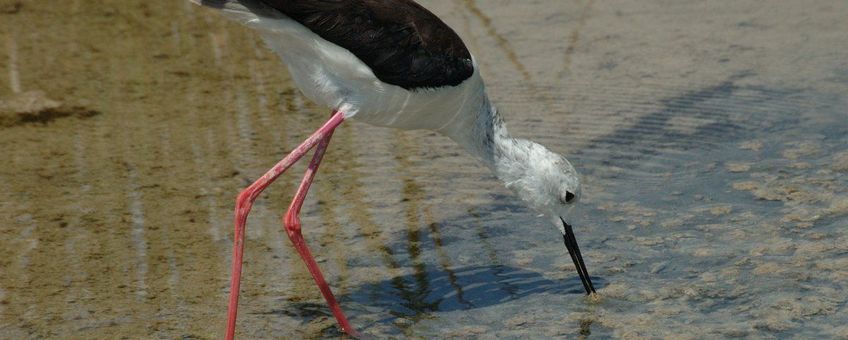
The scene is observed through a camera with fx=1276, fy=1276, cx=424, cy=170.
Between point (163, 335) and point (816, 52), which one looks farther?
point (816, 52)

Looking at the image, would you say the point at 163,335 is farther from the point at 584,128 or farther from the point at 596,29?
the point at 596,29

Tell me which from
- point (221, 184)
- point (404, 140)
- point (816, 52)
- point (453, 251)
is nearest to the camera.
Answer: point (453, 251)

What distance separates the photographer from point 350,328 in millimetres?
4348

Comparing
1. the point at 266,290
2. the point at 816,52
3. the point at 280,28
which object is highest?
the point at 280,28

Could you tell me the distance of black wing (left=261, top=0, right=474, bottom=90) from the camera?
423cm

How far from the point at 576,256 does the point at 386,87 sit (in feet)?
3.01

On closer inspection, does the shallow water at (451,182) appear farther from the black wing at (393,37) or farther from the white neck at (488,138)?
the black wing at (393,37)

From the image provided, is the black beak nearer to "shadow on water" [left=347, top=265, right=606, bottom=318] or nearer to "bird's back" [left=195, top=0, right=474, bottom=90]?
"shadow on water" [left=347, top=265, right=606, bottom=318]

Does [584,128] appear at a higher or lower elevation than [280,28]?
lower

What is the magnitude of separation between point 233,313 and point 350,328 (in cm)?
41

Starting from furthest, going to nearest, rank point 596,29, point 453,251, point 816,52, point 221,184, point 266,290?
point 596,29 → point 816,52 → point 221,184 → point 453,251 → point 266,290

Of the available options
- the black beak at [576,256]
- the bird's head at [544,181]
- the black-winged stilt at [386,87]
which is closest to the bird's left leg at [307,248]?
the black-winged stilt at [386,87]

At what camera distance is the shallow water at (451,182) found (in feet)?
14.5

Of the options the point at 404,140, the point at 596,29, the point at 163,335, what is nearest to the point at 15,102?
the point at 404,140
